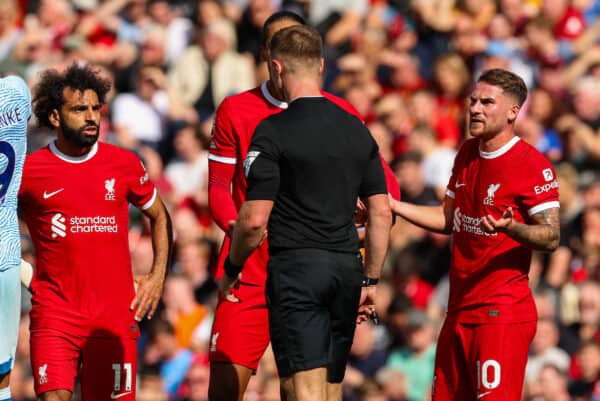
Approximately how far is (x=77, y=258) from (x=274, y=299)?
2.04 metres

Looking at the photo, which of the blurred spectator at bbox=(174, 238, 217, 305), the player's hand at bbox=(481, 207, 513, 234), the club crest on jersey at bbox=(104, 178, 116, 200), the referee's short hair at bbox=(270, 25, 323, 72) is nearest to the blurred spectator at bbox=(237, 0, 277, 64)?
the blurred spectator at bbox=(174, 238, 217, 305)

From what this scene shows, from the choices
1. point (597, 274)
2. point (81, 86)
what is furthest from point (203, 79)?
point (81, 86)

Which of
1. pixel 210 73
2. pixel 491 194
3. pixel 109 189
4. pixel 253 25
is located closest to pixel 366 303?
pixel 491 194

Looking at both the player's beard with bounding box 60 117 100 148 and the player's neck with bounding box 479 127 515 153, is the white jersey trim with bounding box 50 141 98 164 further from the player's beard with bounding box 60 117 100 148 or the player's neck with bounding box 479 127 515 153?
the player's neck with bounding box 479 127 515 153

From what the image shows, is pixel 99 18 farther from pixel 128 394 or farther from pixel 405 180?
pixel 128 394

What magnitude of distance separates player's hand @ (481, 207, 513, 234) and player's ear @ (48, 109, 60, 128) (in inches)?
122

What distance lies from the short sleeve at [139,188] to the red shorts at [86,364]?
974 mm

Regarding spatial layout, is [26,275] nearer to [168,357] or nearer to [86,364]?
[86,364]

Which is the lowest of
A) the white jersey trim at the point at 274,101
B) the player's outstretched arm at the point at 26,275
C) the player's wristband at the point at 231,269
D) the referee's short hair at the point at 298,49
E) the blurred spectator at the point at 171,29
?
the player's outstretched arm at the point at 26,275

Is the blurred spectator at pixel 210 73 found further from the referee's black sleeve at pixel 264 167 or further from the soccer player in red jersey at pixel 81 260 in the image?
the referee's black sleeve at pixel 264 167

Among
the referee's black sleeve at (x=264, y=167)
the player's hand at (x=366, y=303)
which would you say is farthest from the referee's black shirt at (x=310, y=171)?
the player's hand at (x=366, y=303)

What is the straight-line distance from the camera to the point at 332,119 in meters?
8.58

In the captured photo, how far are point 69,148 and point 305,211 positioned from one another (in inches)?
96.0

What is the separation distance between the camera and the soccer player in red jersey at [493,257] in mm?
9875
